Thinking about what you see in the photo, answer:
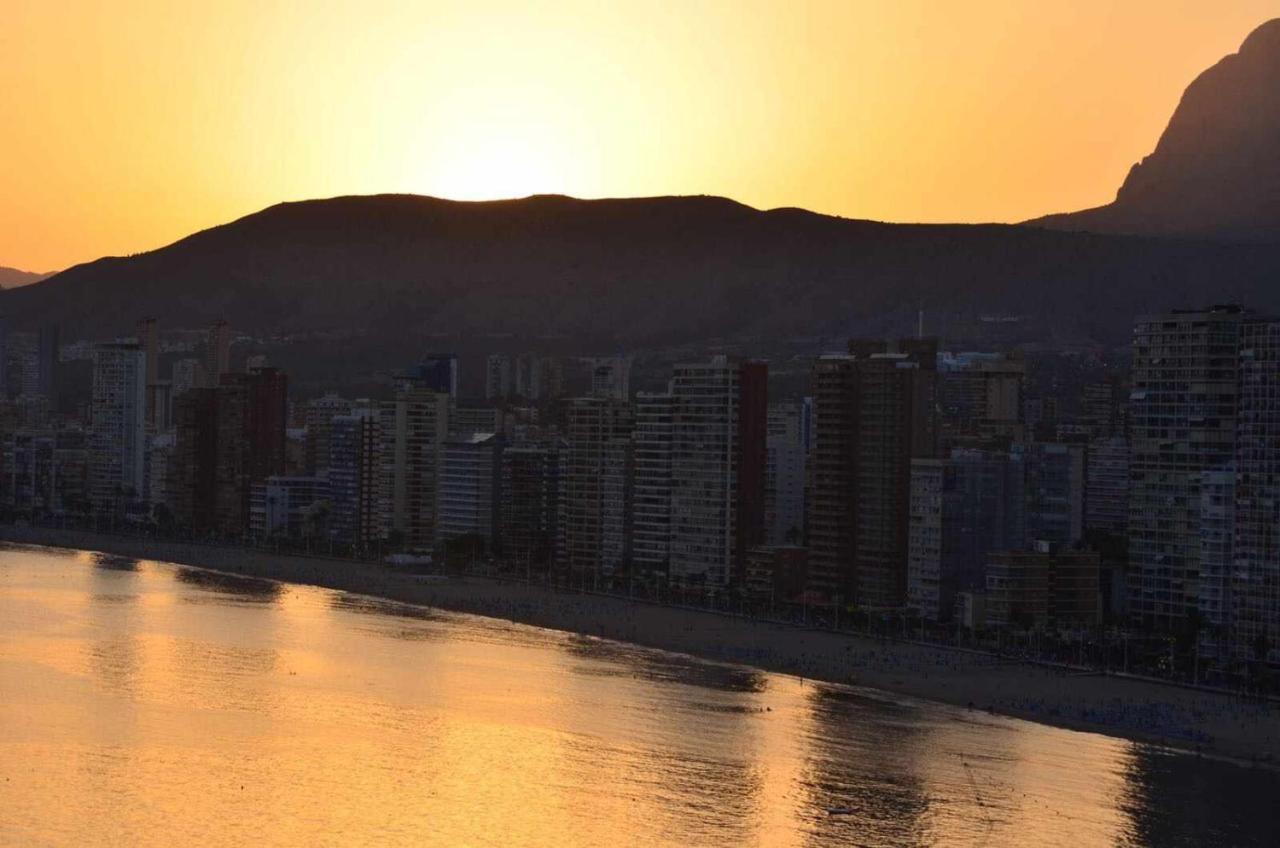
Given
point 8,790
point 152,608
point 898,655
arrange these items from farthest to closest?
1. point 152,608
2. point 898,655
3. point 8,790

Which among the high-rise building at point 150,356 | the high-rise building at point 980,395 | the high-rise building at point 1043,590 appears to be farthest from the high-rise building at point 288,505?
→ the high-rise building at point 150,356

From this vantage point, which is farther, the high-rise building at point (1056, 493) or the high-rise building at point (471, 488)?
the high-rise building at point (471, 488)

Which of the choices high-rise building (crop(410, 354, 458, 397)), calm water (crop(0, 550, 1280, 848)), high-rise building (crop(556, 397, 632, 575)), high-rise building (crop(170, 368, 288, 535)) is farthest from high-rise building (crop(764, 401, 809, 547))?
high-rise building (crop(410, 354, 458, 397))

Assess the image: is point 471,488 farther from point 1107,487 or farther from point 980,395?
point 980,395

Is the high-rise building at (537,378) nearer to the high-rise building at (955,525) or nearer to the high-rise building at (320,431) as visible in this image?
the high-rise building at (320,431)

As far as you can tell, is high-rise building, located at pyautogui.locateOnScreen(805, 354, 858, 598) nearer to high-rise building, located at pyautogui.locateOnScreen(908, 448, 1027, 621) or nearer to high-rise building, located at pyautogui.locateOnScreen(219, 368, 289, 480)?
high-rise building, located at pyautogui.locateOnScreen(908, 448, 1027, 621)

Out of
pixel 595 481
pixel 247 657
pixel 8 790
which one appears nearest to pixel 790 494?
pixel 595 481

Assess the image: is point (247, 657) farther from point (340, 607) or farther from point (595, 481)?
point (595, 481)
